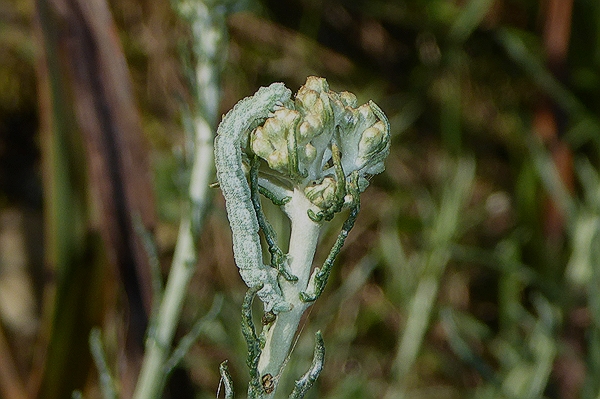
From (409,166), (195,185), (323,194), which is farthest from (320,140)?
(409,166)

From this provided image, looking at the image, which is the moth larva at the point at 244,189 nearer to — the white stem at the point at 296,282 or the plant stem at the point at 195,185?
the white stem at the point at 296,282

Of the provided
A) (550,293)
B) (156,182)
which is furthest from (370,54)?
(550,293)

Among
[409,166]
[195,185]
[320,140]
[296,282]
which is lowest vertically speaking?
[409,166]

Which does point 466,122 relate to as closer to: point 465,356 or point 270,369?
point 465,356

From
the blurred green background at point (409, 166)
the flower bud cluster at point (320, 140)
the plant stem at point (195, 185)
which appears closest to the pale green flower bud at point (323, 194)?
the flower bud cluster at point (320, 140)

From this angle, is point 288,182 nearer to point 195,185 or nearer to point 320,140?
point 320,140
